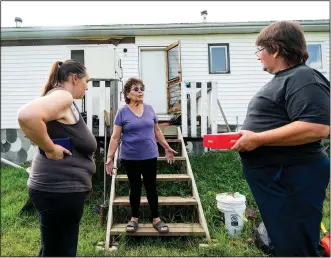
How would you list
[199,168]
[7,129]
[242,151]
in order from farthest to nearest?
[7,129] < [199,168] < [242,151]

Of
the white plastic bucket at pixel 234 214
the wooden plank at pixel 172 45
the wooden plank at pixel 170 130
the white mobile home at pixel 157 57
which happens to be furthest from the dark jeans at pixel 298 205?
the wooden plank at pixel 172 45

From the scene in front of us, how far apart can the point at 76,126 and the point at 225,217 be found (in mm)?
2329

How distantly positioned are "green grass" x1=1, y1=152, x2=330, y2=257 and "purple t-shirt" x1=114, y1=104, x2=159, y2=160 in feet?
3.09

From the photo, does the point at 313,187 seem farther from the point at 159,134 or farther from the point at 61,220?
the point at 159,134

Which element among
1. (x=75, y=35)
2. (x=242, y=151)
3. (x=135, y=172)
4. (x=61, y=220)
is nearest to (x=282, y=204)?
(x=242, y=151)

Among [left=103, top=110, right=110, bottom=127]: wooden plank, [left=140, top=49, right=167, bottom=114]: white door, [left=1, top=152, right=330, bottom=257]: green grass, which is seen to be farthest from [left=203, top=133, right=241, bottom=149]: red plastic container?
[left=140, top=49, right=167, bottom=114]: white door

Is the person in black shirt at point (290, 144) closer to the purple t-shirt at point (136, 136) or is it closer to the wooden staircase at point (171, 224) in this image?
the purple t-shirt at point (136, 136)

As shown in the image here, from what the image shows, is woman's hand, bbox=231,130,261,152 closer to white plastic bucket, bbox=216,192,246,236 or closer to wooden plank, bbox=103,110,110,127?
white plastic bucket, bbox=216,192,246,236

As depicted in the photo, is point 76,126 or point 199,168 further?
point 199,168

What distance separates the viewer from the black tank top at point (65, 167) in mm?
1503

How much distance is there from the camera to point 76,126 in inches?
62.3

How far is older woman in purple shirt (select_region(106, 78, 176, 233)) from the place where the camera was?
2.84 m

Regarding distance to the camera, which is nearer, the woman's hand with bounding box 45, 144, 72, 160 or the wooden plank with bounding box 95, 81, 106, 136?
the woman's hand with bounding box 45, 144, 72, 160

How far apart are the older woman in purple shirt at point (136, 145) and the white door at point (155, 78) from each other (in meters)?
5.45
